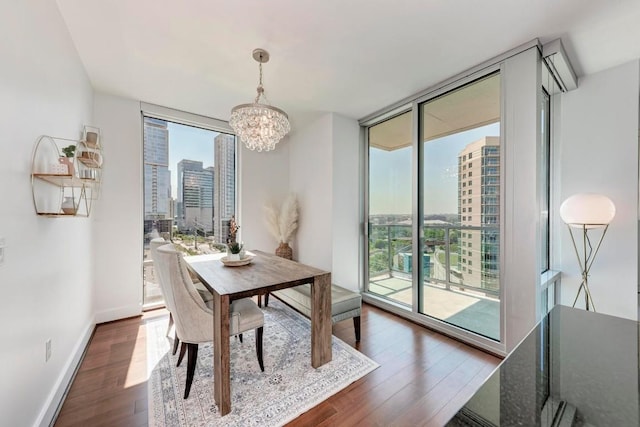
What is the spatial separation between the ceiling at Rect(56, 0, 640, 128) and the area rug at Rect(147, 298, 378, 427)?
2.71 meters

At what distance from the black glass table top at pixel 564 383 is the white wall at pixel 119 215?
12.1ft

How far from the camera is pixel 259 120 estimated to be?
2264mm

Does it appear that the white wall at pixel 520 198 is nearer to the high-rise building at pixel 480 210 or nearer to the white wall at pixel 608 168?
the high-rise building at pixel 480 210

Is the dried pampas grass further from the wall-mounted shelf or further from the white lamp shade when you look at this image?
the white lamp shade

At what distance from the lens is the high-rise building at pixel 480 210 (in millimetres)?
2330

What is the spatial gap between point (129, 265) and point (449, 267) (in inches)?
151

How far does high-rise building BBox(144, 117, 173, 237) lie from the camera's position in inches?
130

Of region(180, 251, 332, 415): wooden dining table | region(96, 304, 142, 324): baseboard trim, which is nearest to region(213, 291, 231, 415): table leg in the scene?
region(180, 251, 332, 415): wooden dining table

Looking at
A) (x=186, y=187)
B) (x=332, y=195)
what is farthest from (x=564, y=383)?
(x=186, y=187)

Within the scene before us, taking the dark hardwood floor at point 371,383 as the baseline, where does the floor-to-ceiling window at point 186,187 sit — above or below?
above

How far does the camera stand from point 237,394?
173 centimetres

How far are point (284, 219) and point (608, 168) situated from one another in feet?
12.3

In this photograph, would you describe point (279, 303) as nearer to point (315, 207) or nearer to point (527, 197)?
point (315, 207)

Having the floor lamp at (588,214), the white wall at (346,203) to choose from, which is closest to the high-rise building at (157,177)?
the white wall at (346,203)
